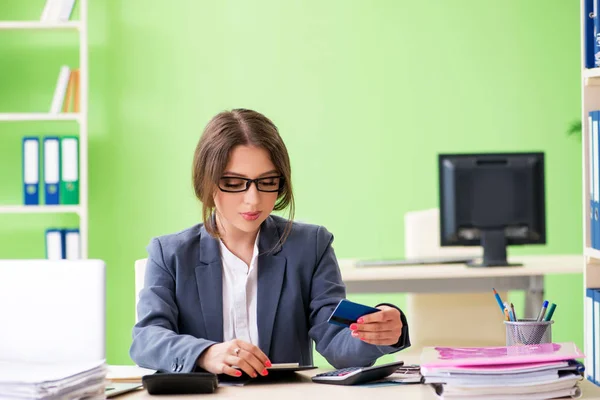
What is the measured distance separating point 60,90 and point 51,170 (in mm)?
391

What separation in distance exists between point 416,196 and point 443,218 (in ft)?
3.25

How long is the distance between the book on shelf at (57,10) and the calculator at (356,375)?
303 centimetres

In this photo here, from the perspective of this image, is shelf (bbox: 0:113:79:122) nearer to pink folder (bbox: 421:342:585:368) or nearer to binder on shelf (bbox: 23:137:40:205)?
binder on shelf (bbox: 23:137:40:205)

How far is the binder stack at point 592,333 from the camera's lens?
2.04 meters

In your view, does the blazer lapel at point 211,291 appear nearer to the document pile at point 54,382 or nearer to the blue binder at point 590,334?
the document pile at point 54,382

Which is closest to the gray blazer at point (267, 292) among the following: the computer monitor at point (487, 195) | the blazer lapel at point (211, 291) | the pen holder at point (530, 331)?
the blazer lapel at point (211, 291)

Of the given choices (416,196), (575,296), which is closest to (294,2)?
(416,196)

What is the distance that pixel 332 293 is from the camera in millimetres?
2064

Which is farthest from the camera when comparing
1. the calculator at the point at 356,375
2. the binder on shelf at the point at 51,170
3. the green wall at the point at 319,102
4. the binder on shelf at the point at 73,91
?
the green wall at the point at 319,102

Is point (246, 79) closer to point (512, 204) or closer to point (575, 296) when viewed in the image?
point (512, 204)

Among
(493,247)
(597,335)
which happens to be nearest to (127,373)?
(597,335)

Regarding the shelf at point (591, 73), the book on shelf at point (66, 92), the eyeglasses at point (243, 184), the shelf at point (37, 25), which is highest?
the shelf at point (37, 25)

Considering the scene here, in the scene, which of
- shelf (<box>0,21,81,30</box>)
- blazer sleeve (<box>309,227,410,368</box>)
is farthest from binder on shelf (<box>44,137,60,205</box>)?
blazer sleeve (<box>309,227,410,368</box>)

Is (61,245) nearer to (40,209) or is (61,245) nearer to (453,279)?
(40,209)
